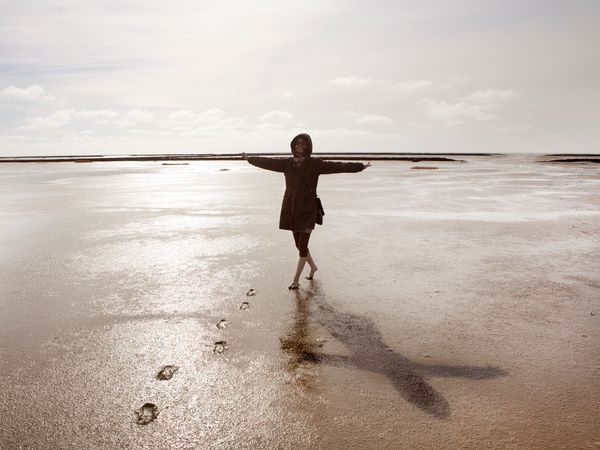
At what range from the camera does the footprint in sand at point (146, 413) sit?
3.11 metres

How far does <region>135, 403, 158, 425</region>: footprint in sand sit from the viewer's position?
122 inches

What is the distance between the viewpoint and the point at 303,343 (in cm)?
444

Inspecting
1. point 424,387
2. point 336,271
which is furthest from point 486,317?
point 336,271

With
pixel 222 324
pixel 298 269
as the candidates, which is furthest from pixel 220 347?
pixel 298 269

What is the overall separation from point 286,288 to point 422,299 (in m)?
1.94

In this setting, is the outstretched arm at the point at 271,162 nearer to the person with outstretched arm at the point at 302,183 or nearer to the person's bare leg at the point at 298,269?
the person with outstretched arm at the point at 302,183

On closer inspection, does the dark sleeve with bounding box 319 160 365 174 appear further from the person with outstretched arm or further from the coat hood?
the coat hood

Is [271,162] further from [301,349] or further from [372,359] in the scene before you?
[372,359]

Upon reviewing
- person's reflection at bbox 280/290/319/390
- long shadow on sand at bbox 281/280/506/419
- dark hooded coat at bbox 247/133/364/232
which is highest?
dark hooded coat at bbox 247/133/364/232

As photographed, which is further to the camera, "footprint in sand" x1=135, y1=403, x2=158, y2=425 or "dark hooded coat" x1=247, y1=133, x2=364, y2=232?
"dark hooded coat" x1=247, y1=133, x2=364, y2=232

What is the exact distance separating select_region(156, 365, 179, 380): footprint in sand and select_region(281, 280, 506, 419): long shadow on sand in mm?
1075

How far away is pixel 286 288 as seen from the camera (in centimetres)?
629

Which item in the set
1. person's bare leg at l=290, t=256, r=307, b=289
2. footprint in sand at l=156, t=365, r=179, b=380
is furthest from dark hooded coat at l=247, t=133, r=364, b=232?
footprint in sand at l=156, t=365, r=179, b=380

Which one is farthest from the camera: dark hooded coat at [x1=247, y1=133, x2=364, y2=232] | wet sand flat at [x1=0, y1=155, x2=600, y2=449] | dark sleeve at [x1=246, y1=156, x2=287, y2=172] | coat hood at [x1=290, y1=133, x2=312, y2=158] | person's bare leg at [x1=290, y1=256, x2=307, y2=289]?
person's bare leg at [x1=290, y1=256, x2=307, y2=289]
